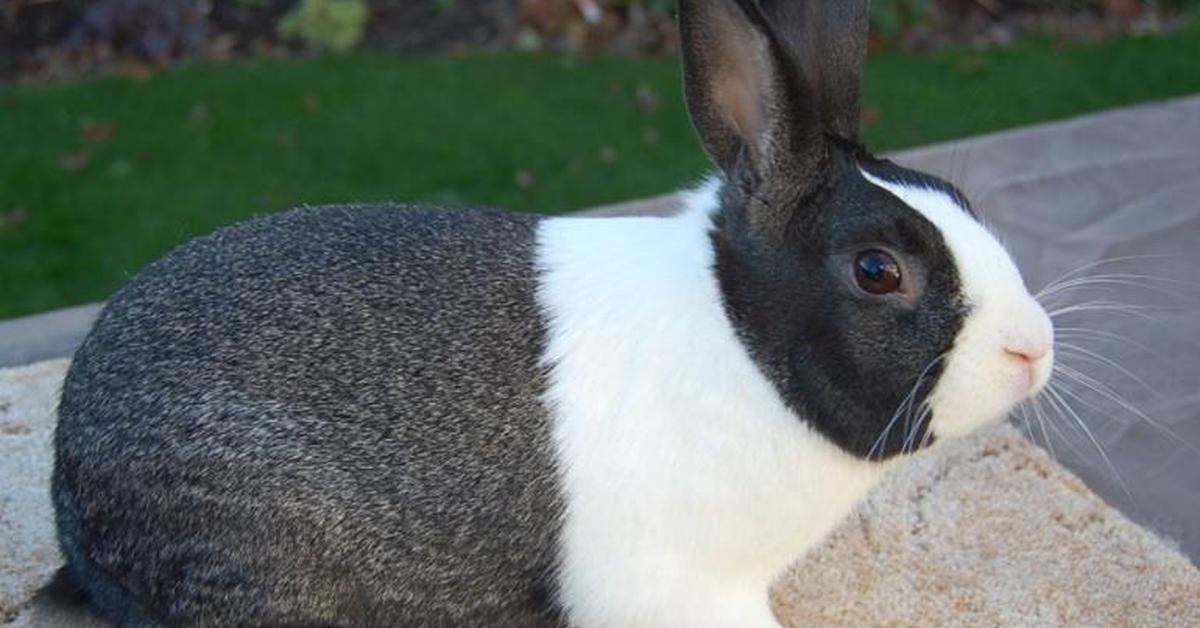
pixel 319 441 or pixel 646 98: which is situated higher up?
pixel 319 441

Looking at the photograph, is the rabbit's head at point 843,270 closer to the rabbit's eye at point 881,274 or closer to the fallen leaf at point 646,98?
the rabbit's eye at point 881,274

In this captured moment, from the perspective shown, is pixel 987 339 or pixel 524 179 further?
pixel 524 179

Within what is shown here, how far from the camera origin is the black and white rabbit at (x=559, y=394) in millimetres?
2186

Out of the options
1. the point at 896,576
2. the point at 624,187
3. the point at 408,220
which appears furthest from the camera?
the point at 624,187

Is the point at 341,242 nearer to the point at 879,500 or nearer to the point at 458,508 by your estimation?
the point at 458,508

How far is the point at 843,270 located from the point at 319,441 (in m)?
0.83

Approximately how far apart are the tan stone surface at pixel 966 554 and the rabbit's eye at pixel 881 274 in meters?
0.82

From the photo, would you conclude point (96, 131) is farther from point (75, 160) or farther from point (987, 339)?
point (987, 339)

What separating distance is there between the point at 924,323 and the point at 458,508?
759 mm

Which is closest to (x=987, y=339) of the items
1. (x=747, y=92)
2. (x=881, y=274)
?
(x=881, y=274)

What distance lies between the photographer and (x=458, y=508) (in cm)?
231

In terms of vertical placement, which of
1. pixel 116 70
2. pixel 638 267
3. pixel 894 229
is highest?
pixel 894 229

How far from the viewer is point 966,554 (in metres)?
2.91

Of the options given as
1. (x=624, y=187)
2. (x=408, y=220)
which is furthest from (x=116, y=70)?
(x=408, y=220)
